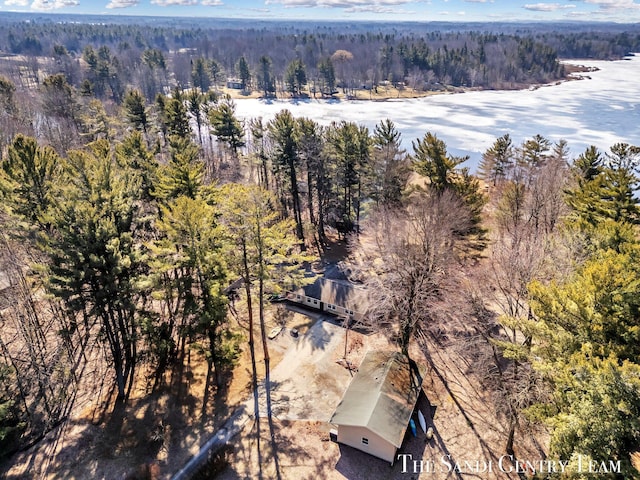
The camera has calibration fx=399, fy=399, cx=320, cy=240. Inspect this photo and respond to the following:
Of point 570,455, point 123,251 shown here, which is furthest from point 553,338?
point 123,251

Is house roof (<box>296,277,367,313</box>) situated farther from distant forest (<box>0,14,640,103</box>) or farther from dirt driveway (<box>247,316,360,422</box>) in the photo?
distant forest (<box>0,14,640,103</box>)

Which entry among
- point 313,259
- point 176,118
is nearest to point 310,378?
point 313,259

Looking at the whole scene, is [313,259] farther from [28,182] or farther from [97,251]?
[28,182]

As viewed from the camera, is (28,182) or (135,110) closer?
(28,182)

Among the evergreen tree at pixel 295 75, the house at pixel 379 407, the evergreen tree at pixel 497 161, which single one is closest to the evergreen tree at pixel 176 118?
the house at pixel 379 407

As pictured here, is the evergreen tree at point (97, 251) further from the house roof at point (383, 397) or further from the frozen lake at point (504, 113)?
the frozen lake at point (504, 113)

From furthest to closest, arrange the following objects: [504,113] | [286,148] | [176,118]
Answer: [504,113], [176,118], [286,148]
